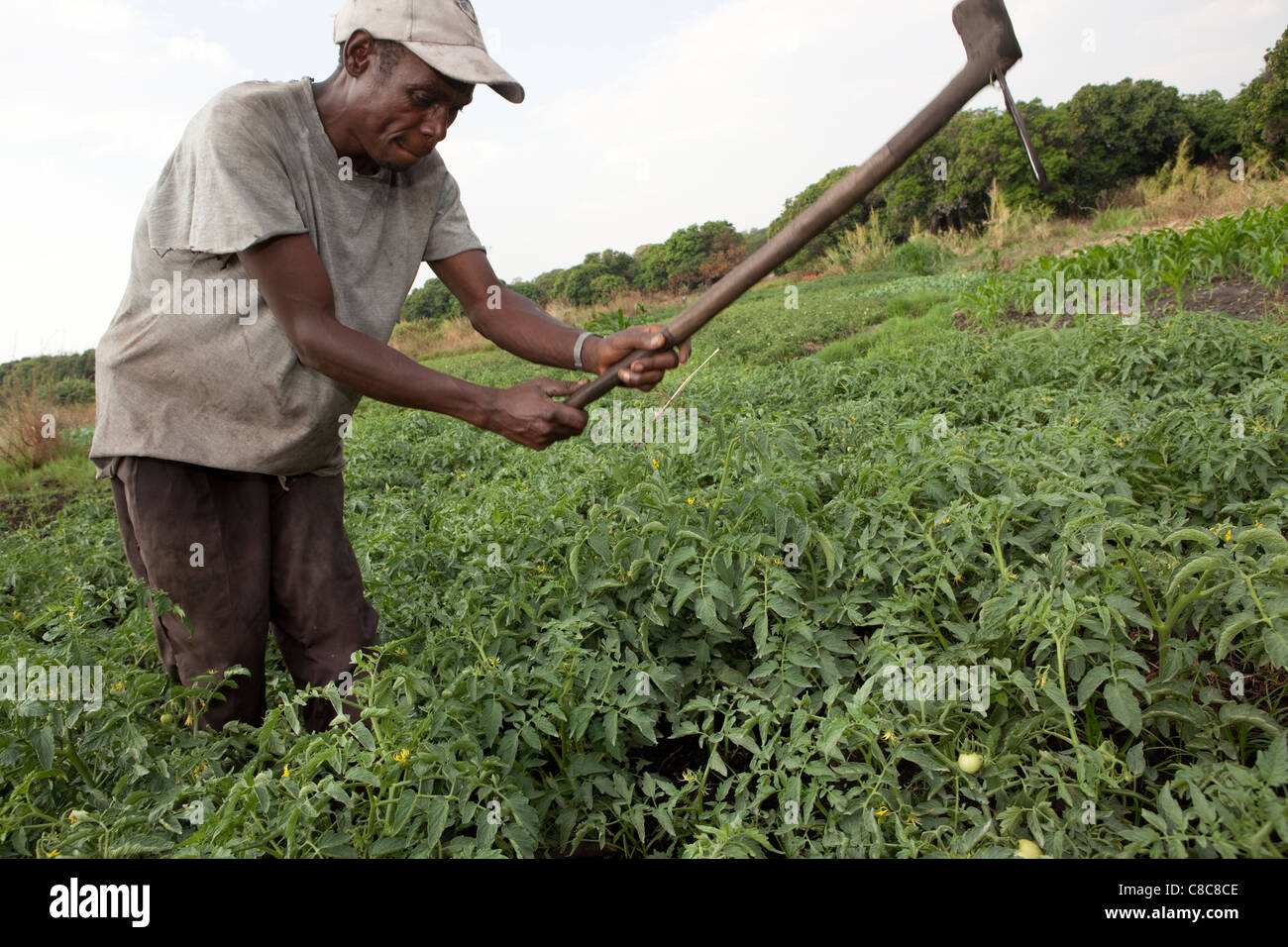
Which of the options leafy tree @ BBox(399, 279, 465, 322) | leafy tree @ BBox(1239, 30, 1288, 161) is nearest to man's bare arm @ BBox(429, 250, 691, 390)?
leafy tree @ BBox(399, 279, 465, 322)

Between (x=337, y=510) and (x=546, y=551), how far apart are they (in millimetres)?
686

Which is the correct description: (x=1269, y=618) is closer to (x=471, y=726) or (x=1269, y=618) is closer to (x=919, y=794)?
(x=919, y=794)

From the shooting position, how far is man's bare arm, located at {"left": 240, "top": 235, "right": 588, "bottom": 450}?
195 cm

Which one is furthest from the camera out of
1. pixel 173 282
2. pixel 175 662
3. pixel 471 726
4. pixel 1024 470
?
pixel 1024 470

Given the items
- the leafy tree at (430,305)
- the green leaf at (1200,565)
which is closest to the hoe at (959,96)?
the green leaf at (1200,565)

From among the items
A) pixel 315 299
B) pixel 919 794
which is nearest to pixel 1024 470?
pixel 919 794

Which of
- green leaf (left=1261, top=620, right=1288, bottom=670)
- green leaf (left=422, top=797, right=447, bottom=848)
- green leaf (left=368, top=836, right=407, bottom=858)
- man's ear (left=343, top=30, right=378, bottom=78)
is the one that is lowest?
green leaf (left=368, top=836, right=407, bottom=858)

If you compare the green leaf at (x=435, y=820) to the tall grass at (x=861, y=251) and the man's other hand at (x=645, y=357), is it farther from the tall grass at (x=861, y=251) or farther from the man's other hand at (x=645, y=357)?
the tall grass at (x=861, y=251)

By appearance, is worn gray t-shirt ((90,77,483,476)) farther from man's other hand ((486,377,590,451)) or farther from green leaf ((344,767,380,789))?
green leaf ((344,767,380,789))

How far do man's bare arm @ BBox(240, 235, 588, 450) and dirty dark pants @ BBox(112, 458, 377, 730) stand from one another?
526mm

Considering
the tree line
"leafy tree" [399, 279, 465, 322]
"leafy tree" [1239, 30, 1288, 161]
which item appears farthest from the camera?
"leafy tree" [399, 279, 465, 322]

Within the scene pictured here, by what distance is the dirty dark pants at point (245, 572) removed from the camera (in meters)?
2.16

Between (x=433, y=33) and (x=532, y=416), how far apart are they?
978 millimetres

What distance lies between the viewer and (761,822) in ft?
6.48
